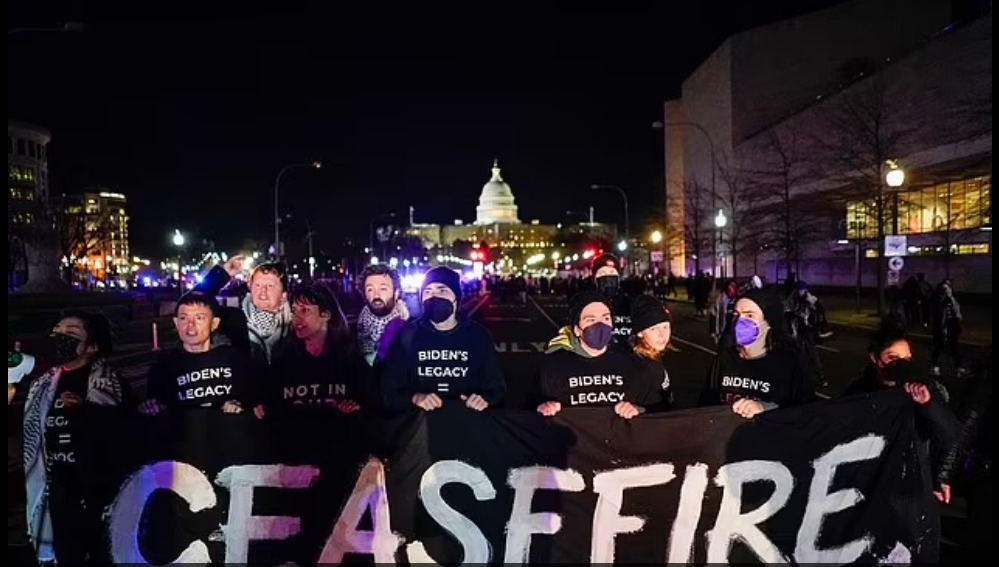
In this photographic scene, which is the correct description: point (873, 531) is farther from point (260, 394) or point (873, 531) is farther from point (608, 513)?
point (260, 394)

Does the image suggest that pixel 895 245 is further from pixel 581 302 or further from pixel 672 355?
pixel 581 302

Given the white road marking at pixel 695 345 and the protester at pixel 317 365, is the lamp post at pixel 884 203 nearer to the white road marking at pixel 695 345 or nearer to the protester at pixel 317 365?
the white road marking at pixel 695 345

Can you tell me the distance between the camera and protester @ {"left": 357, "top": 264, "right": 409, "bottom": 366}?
7777 mm

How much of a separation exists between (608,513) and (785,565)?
1036 mm

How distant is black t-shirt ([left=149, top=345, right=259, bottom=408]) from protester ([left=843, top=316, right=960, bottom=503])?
12.4 feet

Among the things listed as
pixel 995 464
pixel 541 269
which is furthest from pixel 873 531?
pixel 541 269

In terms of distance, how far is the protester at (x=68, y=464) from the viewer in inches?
219

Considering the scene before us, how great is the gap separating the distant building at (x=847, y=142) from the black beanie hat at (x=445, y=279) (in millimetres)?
20242

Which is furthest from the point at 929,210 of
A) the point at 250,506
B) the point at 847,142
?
the point at 250,506

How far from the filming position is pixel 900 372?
6145 millimetres

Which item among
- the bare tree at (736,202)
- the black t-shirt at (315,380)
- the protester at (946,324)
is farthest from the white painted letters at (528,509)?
the bare tree at (736,202)

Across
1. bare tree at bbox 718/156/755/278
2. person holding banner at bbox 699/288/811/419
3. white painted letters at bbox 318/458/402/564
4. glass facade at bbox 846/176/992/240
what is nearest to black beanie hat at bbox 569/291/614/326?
person holding banner at bbox 699/288/811/419

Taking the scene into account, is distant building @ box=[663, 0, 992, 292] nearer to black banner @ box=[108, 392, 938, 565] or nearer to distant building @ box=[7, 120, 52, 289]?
black banner @ box=[108, 392, 938, 565]

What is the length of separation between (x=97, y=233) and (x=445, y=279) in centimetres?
9468
